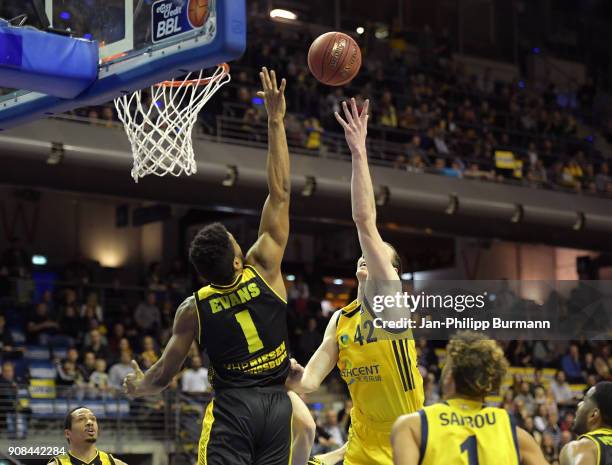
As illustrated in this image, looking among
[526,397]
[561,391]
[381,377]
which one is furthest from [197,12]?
[561,391]

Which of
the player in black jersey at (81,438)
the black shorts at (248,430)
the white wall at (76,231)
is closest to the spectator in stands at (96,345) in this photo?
the white wall at (76,231)

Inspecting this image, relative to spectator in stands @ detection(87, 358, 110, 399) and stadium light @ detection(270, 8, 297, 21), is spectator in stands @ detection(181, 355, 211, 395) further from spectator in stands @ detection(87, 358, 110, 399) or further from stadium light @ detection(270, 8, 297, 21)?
stadium light @ detection(270, 8, 297, 21)

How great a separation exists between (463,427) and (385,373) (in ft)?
5.44

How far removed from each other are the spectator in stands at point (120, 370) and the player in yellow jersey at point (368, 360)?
338 inches

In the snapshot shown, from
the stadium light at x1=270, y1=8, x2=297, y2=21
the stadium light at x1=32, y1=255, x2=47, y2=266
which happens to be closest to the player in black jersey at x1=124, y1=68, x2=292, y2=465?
the stadium light at x1=32, y1=255, x2=47, y2=266

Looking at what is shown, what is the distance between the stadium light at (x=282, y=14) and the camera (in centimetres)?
2205

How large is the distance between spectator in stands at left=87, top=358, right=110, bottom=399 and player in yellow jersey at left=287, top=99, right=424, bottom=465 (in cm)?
818

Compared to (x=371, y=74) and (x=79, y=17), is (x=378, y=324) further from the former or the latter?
(x=371, y=74)

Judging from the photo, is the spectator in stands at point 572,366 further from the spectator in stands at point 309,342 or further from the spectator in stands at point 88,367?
the spectator in stands at point 88,367

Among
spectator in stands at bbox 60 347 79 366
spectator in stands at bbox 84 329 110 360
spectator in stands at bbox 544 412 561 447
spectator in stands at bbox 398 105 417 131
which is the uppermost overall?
spectator in stands at bbox 398 105 417 131

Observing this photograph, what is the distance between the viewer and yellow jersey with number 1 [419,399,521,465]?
13.1ft

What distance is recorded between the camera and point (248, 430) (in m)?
4.89

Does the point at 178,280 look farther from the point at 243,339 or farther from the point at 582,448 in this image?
the point at 582,448

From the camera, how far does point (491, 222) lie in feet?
65.2
